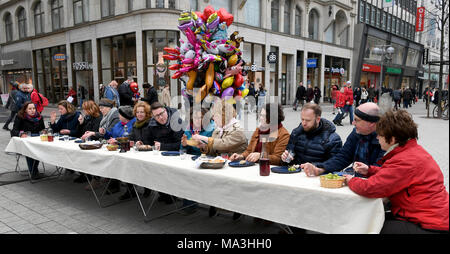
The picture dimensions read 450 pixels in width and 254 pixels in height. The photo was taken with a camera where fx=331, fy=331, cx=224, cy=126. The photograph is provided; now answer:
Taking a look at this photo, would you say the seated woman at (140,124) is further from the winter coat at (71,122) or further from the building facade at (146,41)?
the building facade at (146,41)

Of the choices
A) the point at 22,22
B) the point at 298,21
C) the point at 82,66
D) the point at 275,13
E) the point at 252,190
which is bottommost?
the point at 252,190

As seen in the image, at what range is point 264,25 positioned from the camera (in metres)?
21.6

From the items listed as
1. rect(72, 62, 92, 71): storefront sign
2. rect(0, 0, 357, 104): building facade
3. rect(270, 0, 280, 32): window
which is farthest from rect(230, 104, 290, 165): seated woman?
rect(270, 0, 280, 32): window

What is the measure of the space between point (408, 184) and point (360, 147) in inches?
38.2

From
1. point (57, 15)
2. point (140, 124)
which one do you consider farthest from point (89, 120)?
point (57, 15)

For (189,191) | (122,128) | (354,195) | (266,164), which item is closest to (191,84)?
(122,128)

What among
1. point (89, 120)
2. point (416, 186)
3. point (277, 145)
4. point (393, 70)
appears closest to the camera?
point (416, 186)

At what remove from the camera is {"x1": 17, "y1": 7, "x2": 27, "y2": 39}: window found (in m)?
26.4

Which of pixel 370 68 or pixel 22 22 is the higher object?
pixel 22 22

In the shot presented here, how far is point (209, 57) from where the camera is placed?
598 cm

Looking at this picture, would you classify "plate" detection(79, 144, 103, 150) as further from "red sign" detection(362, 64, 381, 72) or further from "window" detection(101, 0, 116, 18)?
"red sign" detection(362, 64, 381, 72)

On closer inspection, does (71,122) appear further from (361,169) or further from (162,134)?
(361,169)

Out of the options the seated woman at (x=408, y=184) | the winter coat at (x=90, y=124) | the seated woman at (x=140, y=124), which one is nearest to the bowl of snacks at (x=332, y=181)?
the seated woman at (x=408, y=184)
